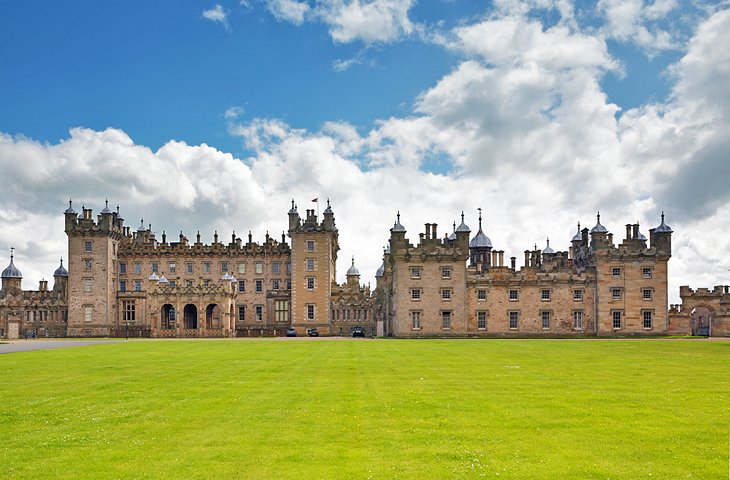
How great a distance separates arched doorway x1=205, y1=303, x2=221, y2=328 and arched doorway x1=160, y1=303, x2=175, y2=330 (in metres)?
4.47

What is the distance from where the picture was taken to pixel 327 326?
90500mm

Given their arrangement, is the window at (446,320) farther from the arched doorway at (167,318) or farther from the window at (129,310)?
the window at (129,310)

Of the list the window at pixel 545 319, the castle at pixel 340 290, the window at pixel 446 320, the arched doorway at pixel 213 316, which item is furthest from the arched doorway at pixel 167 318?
the window at pixel 545 319

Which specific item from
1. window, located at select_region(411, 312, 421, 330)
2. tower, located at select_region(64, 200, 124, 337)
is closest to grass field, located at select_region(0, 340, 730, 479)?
window, located at select_region(411, 312, 421, 330)

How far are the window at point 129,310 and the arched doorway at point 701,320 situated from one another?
228 feet

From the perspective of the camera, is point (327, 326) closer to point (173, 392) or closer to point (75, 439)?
point (173, 392)

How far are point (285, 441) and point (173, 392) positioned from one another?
27.4 feet

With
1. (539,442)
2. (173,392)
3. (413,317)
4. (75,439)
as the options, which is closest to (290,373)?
(173,392)

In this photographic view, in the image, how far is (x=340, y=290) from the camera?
309 feet

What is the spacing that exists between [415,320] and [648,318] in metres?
24.7

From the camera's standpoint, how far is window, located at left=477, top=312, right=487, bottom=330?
75.5 metres

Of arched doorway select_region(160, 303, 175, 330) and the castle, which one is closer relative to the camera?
the castle

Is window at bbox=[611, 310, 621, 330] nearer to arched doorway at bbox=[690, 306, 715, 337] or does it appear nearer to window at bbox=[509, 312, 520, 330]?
window at bbox=[509, 312, 520, 330]

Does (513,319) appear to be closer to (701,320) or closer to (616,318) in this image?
(616,318)
